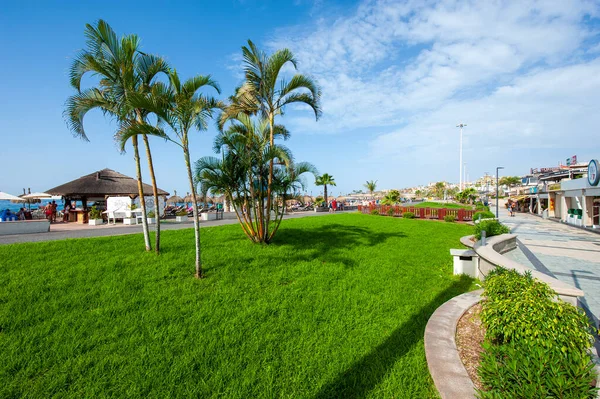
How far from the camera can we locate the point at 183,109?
5.62 meters

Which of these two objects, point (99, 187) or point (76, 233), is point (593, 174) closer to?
point (76, 233)

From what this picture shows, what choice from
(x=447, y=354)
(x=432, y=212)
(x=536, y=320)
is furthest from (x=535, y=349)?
(x=432, y=212)

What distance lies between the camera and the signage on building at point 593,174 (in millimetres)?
13663

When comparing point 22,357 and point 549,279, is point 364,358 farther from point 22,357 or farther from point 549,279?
point 22,357

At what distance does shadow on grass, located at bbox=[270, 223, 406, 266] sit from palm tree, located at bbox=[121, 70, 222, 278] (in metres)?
3.21

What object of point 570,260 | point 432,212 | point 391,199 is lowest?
point 570,260

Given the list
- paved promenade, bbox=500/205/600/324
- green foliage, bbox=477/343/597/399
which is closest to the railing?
paved promenade, bbox=500/205/600/324

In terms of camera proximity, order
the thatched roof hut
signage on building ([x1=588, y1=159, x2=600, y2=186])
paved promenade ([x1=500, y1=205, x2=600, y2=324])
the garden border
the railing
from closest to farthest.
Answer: the garden border, paved promenade ([x1=500, y1=205, x2=600, y2=324]), signage on building ([x1=588, y1=159, x2=600, y2=186]), the thatched roof hut, the railing

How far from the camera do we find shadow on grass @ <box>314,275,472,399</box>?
9.29 ft

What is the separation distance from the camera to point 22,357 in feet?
10.2

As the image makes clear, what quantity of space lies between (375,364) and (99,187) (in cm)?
2185

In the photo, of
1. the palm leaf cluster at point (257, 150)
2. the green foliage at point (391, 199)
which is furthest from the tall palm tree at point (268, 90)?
the green foliage at point (391, 199)

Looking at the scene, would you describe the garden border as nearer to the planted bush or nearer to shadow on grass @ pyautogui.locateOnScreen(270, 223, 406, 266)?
shadow on grass @ pyautogui.locateOnScreen(270, 223, 406, 266)

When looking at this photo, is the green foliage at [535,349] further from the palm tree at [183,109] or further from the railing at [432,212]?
the railing at [432,212]
